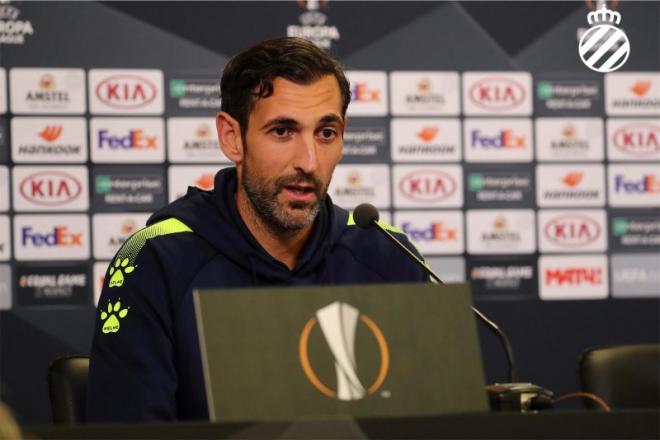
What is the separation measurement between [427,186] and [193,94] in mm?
1005

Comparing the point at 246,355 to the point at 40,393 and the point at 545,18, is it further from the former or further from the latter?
the point at 545,18

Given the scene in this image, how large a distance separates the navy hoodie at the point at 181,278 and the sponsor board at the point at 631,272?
2.07 metres

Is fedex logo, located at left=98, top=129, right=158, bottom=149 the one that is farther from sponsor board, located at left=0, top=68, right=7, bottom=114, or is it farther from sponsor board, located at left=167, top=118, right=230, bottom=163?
sponsor board, located at left=0, top=68, right=7, bottom=114

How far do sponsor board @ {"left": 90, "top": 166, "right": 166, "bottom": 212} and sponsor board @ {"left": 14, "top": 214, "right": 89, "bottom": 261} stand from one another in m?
0.10

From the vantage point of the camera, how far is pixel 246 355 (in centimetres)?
117

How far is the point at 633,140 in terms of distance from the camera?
4.09 m

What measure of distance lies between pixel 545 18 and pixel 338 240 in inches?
90.2

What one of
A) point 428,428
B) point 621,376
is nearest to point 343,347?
point 428,428

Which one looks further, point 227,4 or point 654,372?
point 227,4

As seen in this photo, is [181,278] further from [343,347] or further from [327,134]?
[343,347]

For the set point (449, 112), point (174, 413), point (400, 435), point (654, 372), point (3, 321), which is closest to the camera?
point (400, 435)

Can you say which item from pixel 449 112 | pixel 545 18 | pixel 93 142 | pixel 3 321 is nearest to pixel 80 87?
pixel 93 142

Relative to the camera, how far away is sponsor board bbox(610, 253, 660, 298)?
406 cm

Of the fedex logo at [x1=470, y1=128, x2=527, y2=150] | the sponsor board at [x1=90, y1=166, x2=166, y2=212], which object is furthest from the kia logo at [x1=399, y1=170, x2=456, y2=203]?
the sponsor board at [x1=90, y1=166, x2=166, y2=212]
